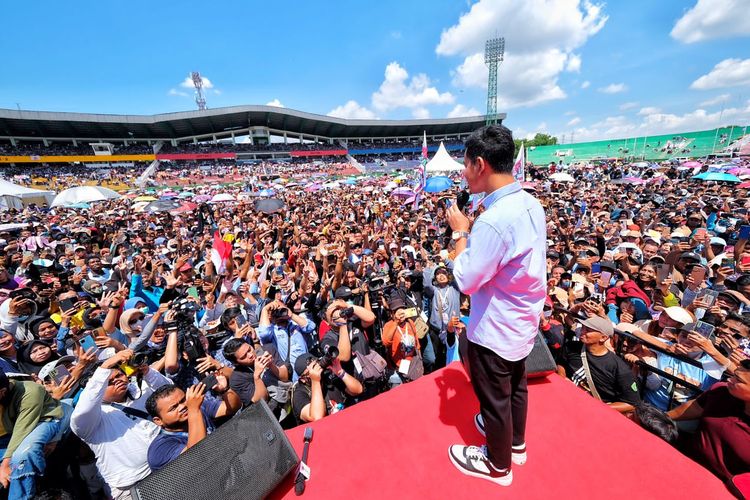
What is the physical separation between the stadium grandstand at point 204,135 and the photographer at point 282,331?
118 ft

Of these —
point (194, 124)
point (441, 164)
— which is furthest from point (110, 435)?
point (194, 124)

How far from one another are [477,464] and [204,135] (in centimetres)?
5762

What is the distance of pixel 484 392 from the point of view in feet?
5.26

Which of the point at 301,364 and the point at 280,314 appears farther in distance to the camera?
the point at 280,314

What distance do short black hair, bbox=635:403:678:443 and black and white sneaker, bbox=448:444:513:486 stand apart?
3.59 feet

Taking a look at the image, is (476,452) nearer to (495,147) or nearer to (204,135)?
(495,147)

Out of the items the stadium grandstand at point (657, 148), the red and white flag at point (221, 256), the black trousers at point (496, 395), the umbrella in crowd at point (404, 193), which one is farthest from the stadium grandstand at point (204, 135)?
the black trousers at point (496, 395)

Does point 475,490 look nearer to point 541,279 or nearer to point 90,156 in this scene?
point 541,279

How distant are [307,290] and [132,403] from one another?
8.01 ft

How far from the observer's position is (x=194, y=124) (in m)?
44.3

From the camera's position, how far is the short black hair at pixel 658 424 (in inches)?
75.6

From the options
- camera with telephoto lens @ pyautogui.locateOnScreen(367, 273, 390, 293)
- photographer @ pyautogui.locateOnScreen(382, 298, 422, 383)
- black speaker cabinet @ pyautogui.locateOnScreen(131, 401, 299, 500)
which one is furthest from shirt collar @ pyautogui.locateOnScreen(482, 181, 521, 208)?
camera with telephoto lens @ pyautogui.locateOnScreen(367, 273, 390, 293)

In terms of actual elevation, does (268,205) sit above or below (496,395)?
above

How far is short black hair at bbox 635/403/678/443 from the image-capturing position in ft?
6.30
